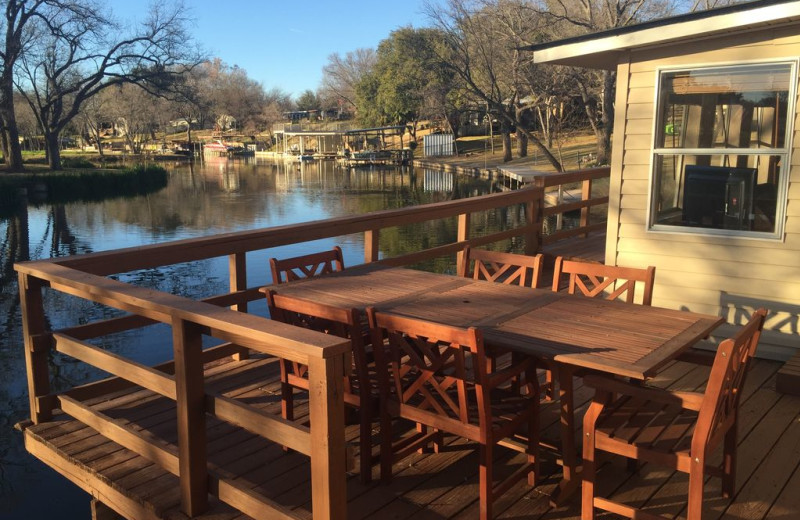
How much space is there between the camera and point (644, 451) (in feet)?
7.61

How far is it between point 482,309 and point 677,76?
2.67 metres

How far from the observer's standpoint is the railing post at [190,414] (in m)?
2.35

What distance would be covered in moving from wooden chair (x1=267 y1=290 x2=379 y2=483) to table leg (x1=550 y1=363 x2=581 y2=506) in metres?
0.76

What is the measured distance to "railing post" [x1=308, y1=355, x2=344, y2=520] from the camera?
189 cm

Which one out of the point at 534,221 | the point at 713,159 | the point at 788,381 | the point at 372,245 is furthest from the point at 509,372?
the point at 534,221

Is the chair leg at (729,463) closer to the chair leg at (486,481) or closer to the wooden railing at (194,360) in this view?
the chair leg at (486,481)

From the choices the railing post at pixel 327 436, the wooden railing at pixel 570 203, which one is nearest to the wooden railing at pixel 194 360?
the railing post at pixel 327 436

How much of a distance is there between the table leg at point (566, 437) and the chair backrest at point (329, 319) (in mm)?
788

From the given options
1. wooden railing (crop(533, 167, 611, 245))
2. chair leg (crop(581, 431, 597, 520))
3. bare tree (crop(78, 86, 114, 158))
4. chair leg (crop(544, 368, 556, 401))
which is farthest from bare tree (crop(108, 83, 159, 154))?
chair leg (crop(581, 431, 597, 520))

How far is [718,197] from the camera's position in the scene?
15.2 feet

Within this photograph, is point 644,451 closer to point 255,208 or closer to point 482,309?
point 482,309

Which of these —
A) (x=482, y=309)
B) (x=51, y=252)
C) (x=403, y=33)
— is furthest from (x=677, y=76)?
(x=403, y=33)

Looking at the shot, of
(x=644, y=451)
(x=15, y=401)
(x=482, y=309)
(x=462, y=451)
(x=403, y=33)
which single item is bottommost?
(x=15, y=401)

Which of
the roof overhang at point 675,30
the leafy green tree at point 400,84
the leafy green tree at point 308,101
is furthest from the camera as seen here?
the leafy green tree at point 308,101
